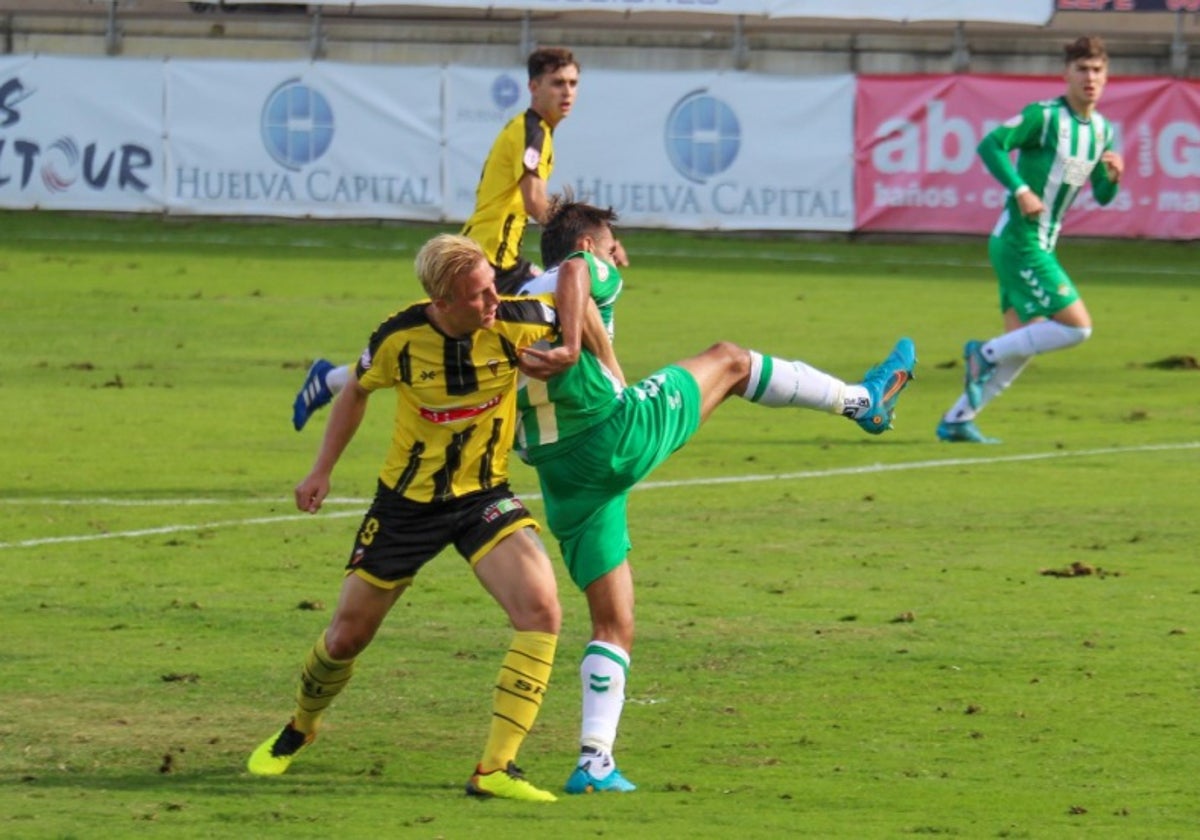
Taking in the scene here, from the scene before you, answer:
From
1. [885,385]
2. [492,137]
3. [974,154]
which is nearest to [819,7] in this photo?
[974,154]

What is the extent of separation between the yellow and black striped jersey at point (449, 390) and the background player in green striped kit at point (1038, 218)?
322 inches

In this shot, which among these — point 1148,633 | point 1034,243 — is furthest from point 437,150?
point 1148,633

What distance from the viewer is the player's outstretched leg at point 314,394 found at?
11.6 meters

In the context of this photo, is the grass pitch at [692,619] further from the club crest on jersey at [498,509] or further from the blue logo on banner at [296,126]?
the blue logo on banner at [296,126]

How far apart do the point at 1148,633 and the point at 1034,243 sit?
20.6 feet

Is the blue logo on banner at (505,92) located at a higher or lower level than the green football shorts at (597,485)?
higher

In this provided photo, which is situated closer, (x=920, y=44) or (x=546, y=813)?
(x=546, y=813)

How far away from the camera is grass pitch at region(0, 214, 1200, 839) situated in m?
7.01

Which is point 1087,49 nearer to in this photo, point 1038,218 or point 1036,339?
point 1038,218

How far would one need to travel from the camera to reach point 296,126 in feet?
96.2

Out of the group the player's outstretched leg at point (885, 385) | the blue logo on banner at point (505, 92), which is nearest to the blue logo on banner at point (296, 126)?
the blue logo on banner at point (505, 92)

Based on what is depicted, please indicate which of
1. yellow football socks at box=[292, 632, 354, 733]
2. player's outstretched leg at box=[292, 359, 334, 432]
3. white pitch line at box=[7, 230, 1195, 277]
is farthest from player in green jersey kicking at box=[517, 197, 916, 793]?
white pitch line at box=[7, 230, 1195, 277]

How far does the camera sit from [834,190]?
95.0 feet

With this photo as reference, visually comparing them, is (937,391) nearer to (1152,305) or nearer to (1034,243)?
(1034,243)
